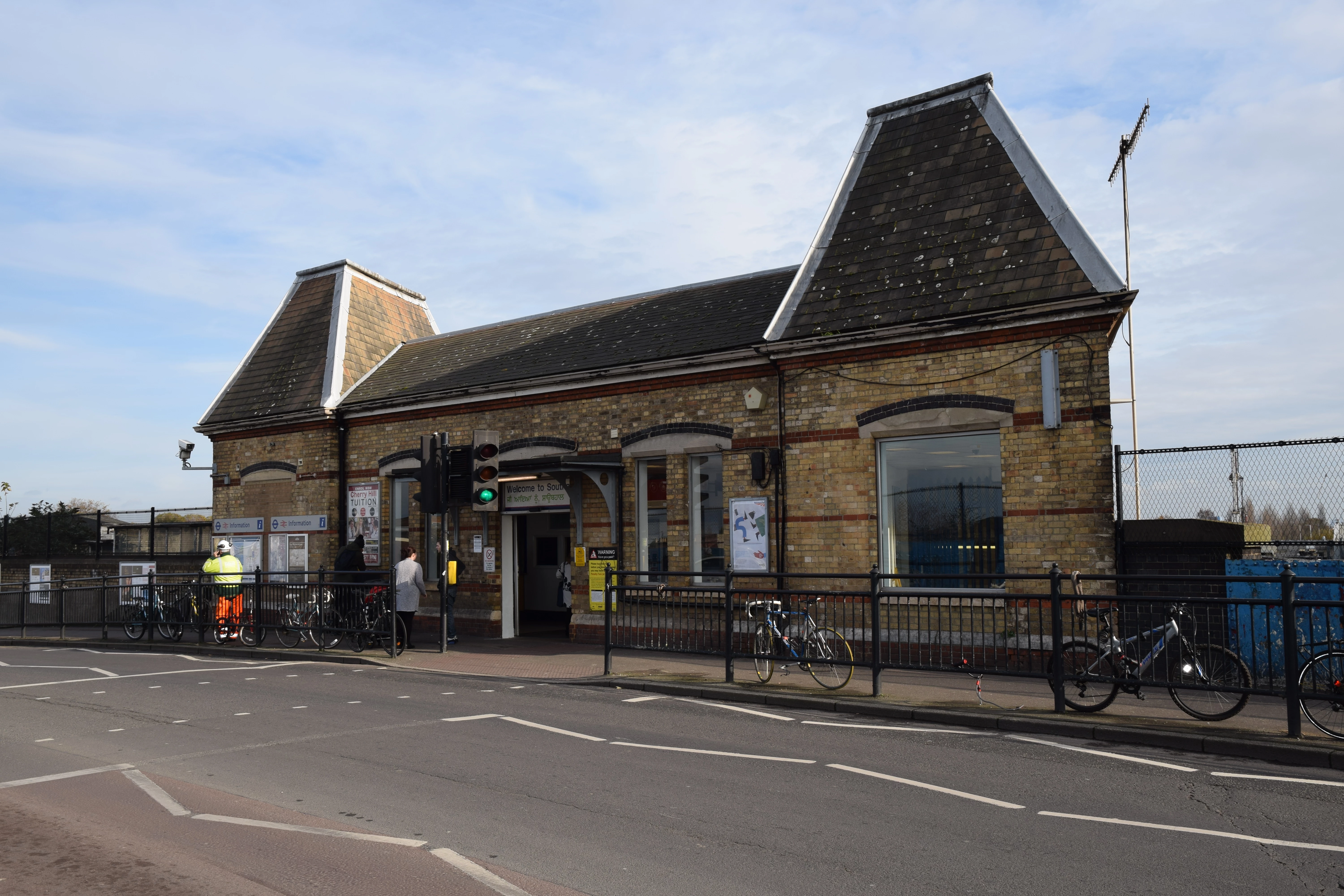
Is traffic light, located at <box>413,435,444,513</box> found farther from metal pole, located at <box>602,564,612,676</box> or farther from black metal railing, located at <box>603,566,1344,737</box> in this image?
metal pole, located at <box>602,564,612,676</box>

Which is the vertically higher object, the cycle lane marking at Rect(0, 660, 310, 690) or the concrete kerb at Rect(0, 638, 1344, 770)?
the concrete kerb at Rect(0, 638, 1344, 770)

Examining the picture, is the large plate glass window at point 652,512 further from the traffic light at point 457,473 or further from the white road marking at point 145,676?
the white road marking at point 145,676

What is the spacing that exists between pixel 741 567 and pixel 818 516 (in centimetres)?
149

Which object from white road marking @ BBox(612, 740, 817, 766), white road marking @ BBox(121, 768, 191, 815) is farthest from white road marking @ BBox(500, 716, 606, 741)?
white road marking @ BBox(121, 768, 191, 815)

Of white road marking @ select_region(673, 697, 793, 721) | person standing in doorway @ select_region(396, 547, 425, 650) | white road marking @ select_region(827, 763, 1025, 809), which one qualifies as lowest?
white road marking @ select_region(673, 697, 793, 721)

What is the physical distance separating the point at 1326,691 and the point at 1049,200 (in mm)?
7058

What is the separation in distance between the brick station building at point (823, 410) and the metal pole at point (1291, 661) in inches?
131

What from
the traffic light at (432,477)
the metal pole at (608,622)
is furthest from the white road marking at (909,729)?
the traffic light at (432,477)

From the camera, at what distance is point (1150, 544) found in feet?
36.9

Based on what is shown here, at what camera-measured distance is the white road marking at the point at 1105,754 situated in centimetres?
721

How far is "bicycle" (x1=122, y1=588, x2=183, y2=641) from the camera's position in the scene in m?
17.5

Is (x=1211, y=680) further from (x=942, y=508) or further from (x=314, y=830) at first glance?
(x=314, y=830)

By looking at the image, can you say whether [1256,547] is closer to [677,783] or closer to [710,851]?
[677,783]

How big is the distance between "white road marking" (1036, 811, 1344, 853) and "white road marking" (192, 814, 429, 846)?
3.77 m
